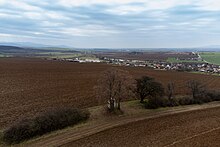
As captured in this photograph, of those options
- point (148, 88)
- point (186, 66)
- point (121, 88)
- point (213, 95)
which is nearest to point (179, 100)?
point (148, 88)

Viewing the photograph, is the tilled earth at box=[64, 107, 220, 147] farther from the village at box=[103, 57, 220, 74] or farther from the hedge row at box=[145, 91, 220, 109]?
the village at box=[103, 57, 220, 74]

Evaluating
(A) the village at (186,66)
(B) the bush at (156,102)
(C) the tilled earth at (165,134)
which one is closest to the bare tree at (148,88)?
(B) the bush at (156,102)

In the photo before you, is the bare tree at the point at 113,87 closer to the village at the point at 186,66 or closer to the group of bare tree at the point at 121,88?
the group of bare tree at the point at 121,88

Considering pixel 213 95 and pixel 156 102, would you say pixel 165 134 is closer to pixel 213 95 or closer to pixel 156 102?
pixel 156 102

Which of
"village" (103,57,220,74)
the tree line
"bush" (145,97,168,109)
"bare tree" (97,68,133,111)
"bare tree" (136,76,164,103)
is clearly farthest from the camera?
"village" (103,57,220,74)

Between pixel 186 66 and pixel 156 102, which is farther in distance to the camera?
pixel 186 66

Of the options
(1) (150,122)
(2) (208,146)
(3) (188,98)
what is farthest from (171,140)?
(3) (188,98)

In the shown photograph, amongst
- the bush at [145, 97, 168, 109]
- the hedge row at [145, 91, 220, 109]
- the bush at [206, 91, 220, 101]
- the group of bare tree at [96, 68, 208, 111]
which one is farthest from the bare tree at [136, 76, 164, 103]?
the bush at [206, 91, 220, 101]
